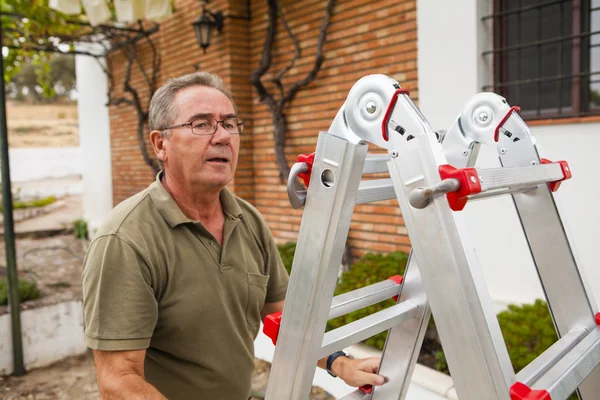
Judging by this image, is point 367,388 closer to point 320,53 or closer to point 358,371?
point 358,371

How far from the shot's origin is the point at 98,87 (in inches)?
373

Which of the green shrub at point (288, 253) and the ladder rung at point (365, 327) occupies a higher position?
the ladder rung at point (365, 327)

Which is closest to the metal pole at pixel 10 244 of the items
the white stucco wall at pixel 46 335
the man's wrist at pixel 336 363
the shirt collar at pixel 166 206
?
the white stucco wall at pixel 46 335


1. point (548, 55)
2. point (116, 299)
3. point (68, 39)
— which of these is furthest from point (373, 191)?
point (68, 39)

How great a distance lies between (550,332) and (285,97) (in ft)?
11.8

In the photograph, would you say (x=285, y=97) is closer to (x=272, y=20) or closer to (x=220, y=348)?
(x=272, y=20)

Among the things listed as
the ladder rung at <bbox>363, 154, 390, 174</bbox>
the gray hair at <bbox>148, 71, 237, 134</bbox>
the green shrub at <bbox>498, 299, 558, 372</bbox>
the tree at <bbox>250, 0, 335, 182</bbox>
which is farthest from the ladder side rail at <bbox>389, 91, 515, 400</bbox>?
the tree at <bbox>250, 0, 335, 182</bbox>

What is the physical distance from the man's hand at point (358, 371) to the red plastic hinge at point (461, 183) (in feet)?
2.40

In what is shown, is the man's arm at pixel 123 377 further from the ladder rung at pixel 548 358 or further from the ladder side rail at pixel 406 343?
the ladder rung at pixel 548 358

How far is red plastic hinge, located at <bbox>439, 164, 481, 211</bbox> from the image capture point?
937mm

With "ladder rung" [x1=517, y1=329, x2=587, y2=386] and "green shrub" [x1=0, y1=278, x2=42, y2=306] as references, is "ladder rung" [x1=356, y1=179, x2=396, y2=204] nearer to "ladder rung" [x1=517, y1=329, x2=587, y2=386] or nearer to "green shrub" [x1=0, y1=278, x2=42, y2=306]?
"ladder rung" [x1=517, y1=329, x2=587, y2=386]

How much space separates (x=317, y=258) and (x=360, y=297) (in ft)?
1.10

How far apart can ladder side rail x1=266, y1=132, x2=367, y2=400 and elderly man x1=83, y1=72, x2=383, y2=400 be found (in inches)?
17.3

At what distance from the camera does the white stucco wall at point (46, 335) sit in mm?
3992
